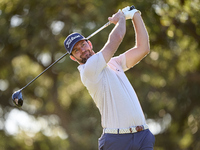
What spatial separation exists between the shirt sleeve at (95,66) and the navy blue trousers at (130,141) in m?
0.57

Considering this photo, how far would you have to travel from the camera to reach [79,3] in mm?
12930

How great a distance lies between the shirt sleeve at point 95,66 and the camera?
13.9 ft

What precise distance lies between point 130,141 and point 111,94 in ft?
1.51

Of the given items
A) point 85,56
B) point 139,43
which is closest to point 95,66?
point 85,56

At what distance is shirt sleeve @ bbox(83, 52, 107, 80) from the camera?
424 cm

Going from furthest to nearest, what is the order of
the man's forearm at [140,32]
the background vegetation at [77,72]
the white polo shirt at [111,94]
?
Answer: the background vegetation at [77,72] → the man's forearm at [140,32] → the white polo shirt at [111,94]

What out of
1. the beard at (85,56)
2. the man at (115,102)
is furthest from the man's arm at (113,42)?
the beard at (85,56)

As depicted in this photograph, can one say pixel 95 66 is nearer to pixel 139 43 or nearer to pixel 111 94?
pixel 111 94

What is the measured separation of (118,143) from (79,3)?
9.09 meters

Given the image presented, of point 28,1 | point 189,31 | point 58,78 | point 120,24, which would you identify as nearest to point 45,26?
point 28,1

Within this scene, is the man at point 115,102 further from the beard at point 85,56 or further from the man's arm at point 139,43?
the man's arm at point 139,43

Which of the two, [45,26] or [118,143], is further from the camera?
[45,26]

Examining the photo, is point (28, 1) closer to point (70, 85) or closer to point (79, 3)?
point (79, 3)

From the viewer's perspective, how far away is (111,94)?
425 cm
